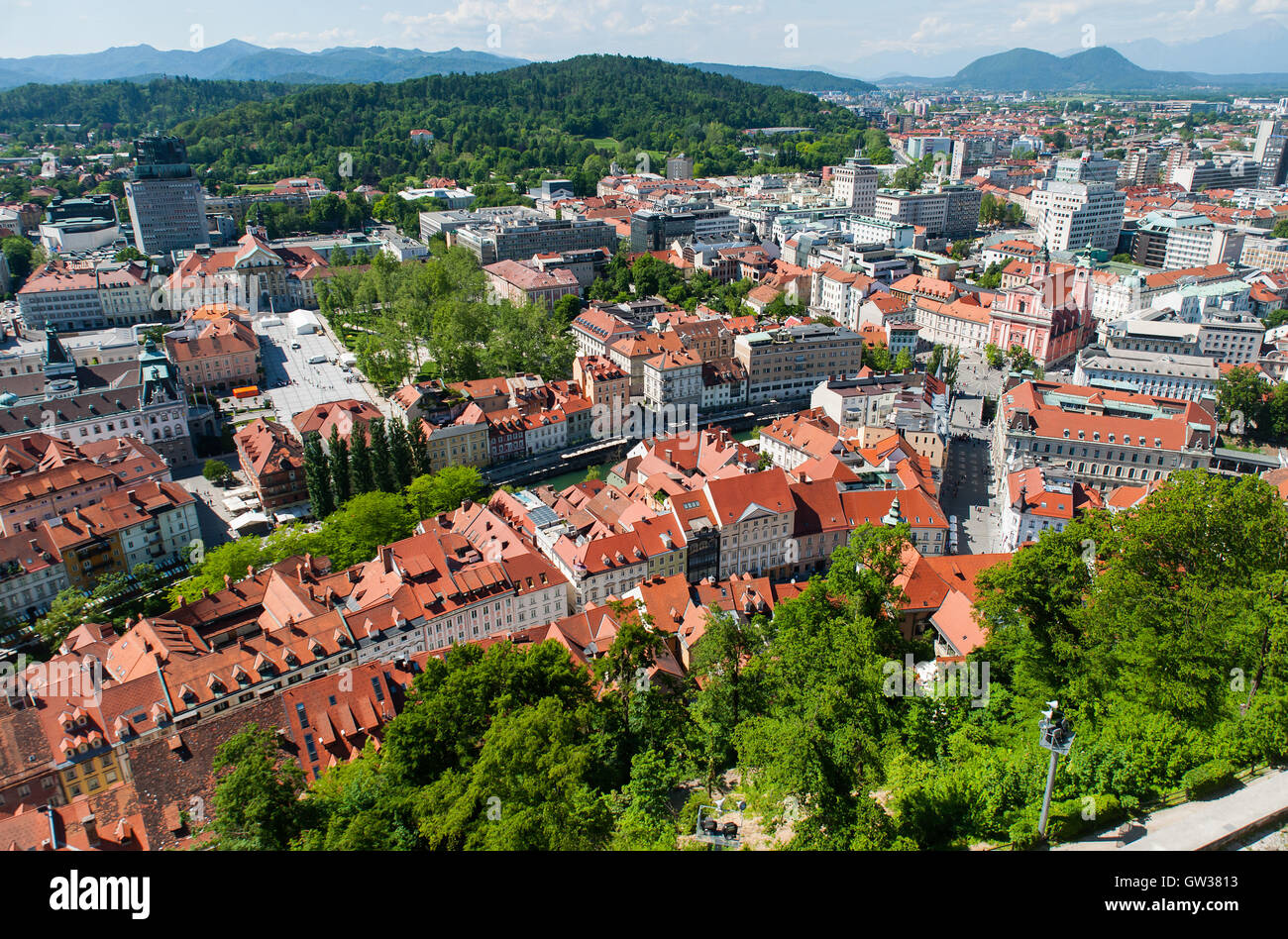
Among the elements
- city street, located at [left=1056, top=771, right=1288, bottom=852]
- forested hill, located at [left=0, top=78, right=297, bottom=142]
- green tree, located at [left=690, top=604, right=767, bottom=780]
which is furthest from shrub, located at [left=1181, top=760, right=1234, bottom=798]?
forested hill, located at [left=0, top=78, right=297, bottom=142]

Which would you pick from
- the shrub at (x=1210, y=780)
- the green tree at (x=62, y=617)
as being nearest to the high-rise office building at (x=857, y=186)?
the green tree at (x=62, y=617)

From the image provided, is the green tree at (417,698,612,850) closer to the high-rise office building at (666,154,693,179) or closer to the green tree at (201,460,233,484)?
the green tree at (201,460,233,484)

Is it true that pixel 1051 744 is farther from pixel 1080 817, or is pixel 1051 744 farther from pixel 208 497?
pixel 208 497

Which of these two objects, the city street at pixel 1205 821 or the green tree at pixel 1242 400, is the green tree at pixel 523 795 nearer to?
the city street at pixel 1205 821

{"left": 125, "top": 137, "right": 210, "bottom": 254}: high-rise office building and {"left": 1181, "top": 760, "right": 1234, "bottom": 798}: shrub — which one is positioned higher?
{"left": 125, "top": 137, "right": 210, "bottom": 254}: high-rise office building

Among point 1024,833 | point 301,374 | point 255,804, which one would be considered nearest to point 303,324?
point 301,374
